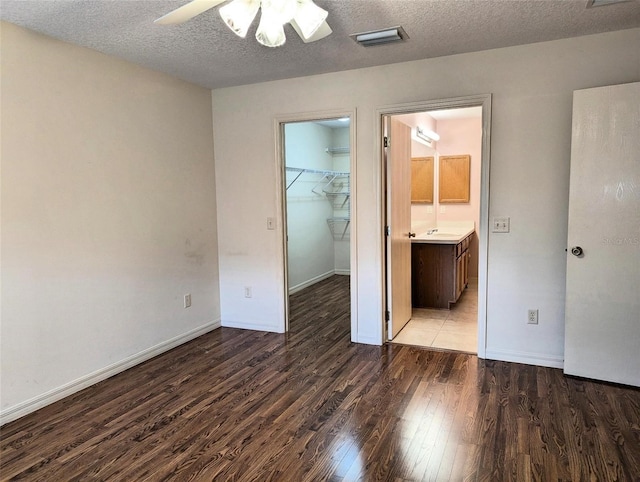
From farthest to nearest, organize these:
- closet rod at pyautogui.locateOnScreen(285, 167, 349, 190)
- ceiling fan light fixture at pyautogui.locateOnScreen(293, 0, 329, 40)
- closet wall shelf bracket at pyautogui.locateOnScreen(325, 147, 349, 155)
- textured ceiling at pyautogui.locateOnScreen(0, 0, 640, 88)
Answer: closet wall shelf bracket at pyautogui.locateOnScreen(325, 147, 349, 155)
closet rod at pyautogui.locateOnScreen(285, 167, 349, 190)
textured ceiling at pyautogui.locateOnScreen(0, 0, 640, 88)
ceiling fan light fixture at pyautogui.locateOnScreen(293, 0, 329, 40)

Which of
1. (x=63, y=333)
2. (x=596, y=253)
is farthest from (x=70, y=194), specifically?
(x=596, y=253)

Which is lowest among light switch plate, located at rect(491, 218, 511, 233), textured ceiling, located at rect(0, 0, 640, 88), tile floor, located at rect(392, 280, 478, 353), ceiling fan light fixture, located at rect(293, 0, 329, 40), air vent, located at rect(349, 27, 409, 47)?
tile floor, located at rect(392, 280, 478, 353)

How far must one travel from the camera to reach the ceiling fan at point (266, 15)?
1902 mm

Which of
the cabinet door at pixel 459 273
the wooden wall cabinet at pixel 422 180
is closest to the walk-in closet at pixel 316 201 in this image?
the wooden wall cabinet at pixel 422 180

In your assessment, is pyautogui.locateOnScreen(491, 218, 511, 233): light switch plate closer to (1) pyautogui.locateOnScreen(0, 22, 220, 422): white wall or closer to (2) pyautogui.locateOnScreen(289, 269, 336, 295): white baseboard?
(1) pyautogui.locateOnScreen(0, 22, 220, 422): white wall

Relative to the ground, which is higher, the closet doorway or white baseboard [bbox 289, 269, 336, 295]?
the closet doorway

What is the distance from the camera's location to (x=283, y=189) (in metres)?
4.05

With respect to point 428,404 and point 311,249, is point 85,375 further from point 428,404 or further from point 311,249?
point 311,249

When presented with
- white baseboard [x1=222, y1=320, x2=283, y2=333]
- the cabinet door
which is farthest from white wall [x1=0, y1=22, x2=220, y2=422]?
the cabinet door

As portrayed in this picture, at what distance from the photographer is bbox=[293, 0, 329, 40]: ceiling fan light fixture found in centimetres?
195

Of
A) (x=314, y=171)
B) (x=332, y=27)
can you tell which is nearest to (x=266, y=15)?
(x=332, y=27)

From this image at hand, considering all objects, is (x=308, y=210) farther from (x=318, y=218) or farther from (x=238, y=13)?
(x=238, y=13)

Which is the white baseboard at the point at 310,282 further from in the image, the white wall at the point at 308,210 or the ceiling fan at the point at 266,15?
the ceiling fan at the point at 266,15

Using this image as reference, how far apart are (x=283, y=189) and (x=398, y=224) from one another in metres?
1.10
